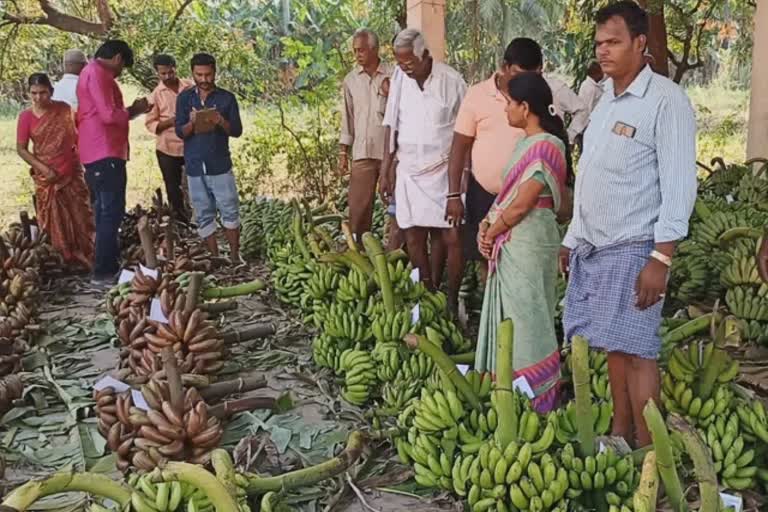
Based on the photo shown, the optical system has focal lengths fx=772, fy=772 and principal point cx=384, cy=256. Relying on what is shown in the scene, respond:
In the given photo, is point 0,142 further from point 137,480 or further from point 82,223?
point 137,480

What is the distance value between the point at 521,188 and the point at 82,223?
184 inches

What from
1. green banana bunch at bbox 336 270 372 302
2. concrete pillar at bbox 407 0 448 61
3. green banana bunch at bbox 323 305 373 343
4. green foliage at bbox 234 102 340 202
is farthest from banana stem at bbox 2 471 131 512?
green foliage at bbox 234 102 340 202

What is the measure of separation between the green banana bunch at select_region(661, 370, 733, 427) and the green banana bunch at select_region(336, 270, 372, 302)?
1.65 m

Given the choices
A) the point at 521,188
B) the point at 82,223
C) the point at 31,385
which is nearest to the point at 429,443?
the point at 521,188

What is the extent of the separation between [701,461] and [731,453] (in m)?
0.82

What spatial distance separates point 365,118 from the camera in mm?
5777

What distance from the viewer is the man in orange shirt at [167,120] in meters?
7.19

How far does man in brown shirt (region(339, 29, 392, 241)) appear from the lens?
565 centimetres

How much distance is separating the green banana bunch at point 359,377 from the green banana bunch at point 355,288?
325mm

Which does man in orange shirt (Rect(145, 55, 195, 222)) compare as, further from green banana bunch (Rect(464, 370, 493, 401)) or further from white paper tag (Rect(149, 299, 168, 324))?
green banana bunch (Rect(464, 370, 493, 401))

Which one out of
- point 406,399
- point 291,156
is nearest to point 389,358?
point 406,399

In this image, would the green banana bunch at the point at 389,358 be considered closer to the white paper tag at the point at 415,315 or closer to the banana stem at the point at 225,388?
the white paper tag at the point at 415,315

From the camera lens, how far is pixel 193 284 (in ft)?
13.5

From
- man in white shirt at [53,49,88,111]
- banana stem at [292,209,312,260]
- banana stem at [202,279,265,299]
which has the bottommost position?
banana stem at [202,279,265,299]
